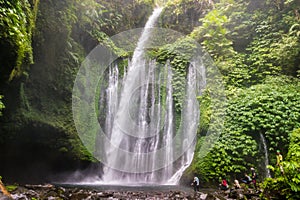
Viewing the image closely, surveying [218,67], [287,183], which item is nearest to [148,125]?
[218,67]

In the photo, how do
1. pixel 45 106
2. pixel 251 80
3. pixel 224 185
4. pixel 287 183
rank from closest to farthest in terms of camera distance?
1. pixel 287 183
2. pixel 224 185
3. pixel 45 106
4. pixel 251 80

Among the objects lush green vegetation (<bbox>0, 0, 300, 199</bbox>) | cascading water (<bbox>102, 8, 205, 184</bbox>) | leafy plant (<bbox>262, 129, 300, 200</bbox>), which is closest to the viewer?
leafy plant (<bbox>262, 129, 300, 200</bbox>)

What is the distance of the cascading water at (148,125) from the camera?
462 inches

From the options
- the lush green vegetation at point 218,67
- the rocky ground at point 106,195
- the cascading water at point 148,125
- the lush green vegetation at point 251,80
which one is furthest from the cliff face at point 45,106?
the lush green vegetation at point 251,80

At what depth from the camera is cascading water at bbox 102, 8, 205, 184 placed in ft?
38.5

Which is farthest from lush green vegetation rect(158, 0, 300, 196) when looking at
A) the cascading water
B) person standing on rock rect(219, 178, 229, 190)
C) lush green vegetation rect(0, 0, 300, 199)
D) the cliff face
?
the cliff face

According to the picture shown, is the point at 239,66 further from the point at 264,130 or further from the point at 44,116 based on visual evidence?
the point at 44,116

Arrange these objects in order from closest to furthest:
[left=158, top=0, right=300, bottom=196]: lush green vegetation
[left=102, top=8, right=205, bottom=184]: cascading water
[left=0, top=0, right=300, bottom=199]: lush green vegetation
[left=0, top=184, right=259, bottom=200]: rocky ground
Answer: [left=0, top=184, right=259, bottom=200]: rocky ground < [left=0, top=0, right=300, bottom=199]: lush green vegetation < [left=158, top=0, right=300, bottom=196]: lush green vegetation < [left=102, top=8, right=205, bottom=184]: cascading water

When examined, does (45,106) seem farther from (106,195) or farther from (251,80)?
(251,80)

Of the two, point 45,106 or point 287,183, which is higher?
point 45,106

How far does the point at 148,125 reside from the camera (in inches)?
513

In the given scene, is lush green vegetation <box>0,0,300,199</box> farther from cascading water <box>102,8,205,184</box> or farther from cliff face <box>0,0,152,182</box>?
cascading water <box>102,8,205,184</box>

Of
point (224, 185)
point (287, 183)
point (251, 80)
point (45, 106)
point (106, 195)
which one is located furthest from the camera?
point (251, 80)

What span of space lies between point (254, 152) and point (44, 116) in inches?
333
